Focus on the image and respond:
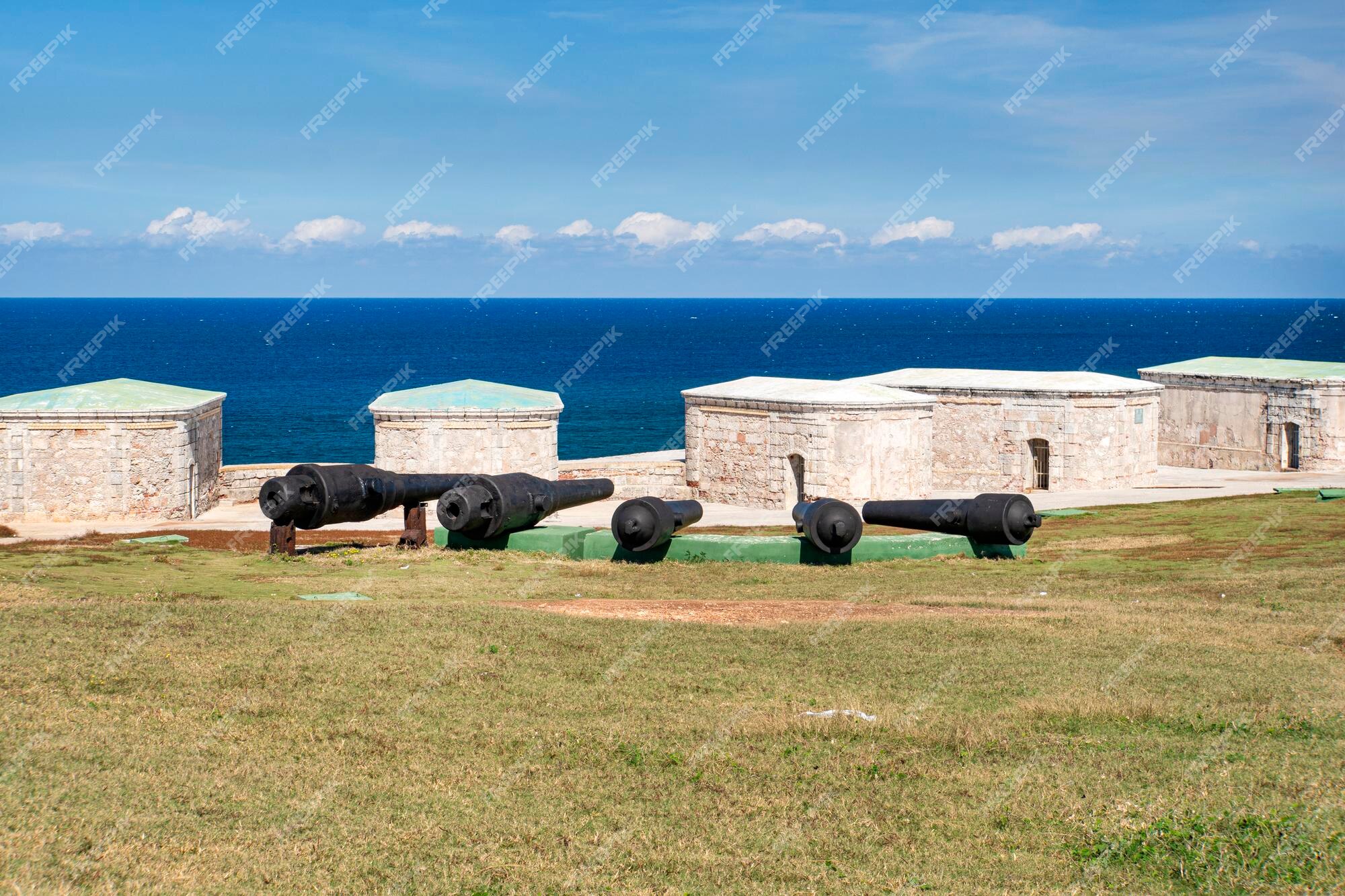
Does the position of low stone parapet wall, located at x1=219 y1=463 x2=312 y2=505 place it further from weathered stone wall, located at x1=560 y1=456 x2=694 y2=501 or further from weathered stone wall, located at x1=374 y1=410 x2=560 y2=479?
weathered stone wall, located at x1=560 y1=456 x2=694 y2=501

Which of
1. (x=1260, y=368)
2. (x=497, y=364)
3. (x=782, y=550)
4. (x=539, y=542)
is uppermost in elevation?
(x=497, y=364)

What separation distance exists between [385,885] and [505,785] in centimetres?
219

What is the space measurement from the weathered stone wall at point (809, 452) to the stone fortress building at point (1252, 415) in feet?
49.0

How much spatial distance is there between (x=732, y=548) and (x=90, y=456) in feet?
57.1

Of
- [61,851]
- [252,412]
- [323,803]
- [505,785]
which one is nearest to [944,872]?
[505,785]

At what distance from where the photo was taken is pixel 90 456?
105ft

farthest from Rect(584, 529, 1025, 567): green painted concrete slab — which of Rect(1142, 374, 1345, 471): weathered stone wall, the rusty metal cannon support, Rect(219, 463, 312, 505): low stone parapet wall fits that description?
Rect(1142, 374, 1345, 471): weathered stone wall

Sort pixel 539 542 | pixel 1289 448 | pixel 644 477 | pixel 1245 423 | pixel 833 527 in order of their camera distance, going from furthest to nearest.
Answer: pixel 1245 423 → pixel 1289 448 → pixel 644 477 → pixel 539 542 → pixel 833 527

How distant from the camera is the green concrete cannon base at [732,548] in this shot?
25.2 m

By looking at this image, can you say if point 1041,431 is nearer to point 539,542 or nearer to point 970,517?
point 970,517

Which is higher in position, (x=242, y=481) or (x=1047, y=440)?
(x=1047, y=440)

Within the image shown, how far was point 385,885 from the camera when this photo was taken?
9.34 meters

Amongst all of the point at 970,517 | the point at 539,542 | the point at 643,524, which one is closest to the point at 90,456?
the point at 539,542

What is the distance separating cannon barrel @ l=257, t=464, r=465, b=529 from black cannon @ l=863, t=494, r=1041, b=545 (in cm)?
927
